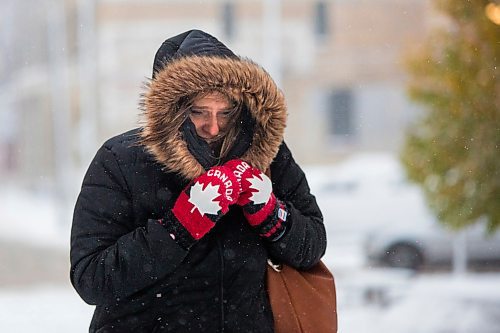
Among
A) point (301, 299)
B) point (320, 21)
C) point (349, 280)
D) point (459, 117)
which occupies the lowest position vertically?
point (349, 280)

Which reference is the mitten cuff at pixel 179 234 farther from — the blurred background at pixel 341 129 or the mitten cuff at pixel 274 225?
the blurred background at pixel 341 129

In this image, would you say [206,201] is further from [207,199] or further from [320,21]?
[320,21]

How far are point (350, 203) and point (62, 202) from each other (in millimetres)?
4997

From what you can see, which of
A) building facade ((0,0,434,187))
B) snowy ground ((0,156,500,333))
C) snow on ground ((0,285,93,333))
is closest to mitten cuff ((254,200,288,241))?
snowy ground ((0,156,500,333))

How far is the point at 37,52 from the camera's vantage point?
14.1 meters

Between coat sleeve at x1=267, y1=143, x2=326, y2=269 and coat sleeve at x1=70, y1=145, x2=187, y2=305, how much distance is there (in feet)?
0.84

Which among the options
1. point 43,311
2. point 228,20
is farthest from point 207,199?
point 228,20

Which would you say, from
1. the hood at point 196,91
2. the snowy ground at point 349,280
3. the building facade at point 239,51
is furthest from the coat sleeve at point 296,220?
the building facade at point 239,51

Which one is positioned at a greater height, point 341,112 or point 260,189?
point 260,189

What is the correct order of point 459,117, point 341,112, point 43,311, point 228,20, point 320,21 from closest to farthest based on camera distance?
point 459,117, point 43,311, point 228,20, point 320,21, point 341,112

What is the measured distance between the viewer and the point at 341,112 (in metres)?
15.6

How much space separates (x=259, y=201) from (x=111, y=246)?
331mm

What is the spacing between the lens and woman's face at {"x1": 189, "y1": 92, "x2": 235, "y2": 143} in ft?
6.28

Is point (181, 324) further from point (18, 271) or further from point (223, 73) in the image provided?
point (18, 271)
